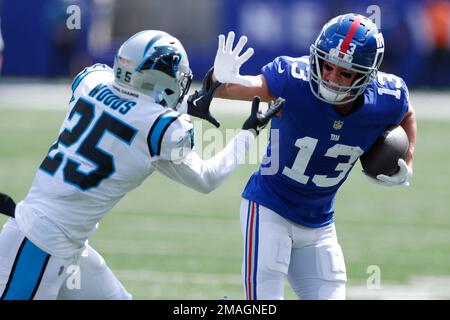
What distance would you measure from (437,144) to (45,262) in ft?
33.2

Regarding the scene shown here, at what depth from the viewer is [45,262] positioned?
4.12 meters

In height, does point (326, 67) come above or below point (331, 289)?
above

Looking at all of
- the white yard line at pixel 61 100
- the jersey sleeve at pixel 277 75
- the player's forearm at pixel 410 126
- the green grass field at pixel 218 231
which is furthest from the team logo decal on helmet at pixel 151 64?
the white yard line at pixel 61 100

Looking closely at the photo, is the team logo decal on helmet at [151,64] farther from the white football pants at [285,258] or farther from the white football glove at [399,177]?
the white football glove at [399,177]

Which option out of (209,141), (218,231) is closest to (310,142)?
(218,231)

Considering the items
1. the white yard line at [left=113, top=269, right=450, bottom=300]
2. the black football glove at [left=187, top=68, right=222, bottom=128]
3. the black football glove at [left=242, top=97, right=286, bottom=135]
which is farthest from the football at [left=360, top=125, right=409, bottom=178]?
the white yard line at [left=113, top=269, right=450, bottom=300]

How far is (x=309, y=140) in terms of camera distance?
15.3 feet

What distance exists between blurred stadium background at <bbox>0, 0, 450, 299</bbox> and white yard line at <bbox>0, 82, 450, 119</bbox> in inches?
1.5

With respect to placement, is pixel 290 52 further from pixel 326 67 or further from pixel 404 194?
pixel 326 67

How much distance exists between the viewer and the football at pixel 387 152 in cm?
473

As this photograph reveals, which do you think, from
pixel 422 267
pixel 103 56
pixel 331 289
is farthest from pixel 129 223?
pixel 103 56

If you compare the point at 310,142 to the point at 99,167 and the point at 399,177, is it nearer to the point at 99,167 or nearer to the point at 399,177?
the point at 399,177

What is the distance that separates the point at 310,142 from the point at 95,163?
112 centimetres

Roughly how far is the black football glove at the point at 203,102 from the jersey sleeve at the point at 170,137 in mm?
343
